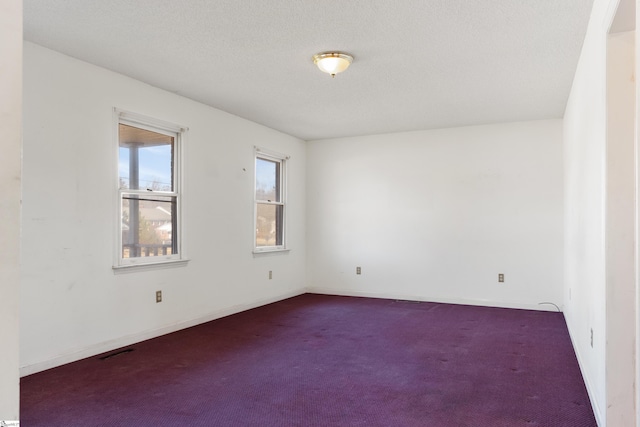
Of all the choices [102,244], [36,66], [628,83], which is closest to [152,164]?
[102,244]

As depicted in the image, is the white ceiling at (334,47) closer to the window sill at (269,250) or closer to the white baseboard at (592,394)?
the window sill at (269,250)

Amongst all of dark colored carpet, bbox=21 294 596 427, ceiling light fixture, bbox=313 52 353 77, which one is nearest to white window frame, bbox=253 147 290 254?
dark colored carpet, bbox=21 294 596 427

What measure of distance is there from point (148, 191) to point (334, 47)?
222cm

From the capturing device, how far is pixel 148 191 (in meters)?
4.23

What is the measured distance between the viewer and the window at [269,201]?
6000mm

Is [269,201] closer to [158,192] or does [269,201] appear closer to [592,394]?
[158,192]

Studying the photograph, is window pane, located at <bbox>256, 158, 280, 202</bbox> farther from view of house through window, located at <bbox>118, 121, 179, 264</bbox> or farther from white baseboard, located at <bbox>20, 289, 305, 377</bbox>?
view of house through window, located at <bbox>118, 121, 179, 264</bbox>

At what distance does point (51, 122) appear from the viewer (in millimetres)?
3350

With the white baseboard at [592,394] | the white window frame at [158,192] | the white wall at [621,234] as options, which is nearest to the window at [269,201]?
the white window frame at [158,192]

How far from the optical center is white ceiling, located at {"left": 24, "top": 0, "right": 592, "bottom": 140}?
2.75 metres

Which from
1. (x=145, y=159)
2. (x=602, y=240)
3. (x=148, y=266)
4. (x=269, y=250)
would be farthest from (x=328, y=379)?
(x=269, y=250)

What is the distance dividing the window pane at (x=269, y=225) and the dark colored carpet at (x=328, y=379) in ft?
4.98

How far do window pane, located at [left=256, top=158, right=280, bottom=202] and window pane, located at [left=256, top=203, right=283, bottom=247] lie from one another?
136 mm

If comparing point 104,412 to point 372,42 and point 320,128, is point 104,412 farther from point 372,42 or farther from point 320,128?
point 320,128
